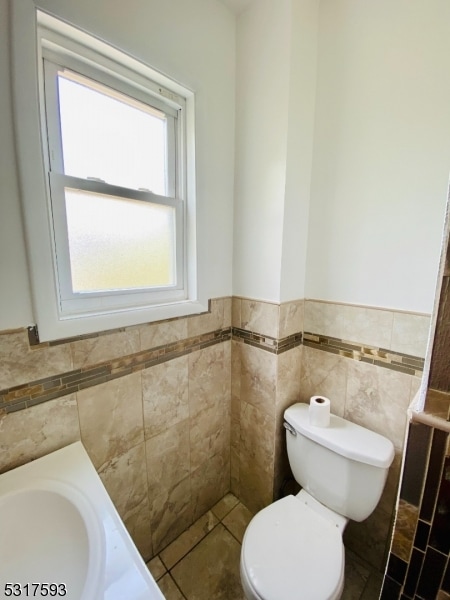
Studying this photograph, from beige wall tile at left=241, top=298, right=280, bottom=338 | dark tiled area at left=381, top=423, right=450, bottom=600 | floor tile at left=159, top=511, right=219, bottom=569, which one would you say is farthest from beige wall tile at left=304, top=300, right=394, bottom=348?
floor tile at left=159, top=511, right=219, bottom=569

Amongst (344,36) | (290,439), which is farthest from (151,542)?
(344,36)

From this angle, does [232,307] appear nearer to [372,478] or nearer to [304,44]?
[372,478]

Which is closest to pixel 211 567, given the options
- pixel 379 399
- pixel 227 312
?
pixel 379 399

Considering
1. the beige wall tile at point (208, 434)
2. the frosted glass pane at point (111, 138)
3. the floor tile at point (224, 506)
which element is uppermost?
the frosted glass pane at point (111, 138)

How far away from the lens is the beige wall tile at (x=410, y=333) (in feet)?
3.29

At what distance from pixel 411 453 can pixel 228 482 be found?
53.7 inches

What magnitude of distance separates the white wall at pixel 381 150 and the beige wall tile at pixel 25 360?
1192 mm

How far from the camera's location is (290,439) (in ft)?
4.12

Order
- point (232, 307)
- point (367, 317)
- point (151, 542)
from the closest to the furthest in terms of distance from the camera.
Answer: point (367, 317)
point (151, 542)
point (232, 307)

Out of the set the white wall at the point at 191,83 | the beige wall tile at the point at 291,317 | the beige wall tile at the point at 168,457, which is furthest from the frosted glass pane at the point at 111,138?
the beige wall tile at the point at 168,457

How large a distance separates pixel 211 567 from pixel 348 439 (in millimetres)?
958

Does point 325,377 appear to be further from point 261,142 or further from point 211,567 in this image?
point 261,142

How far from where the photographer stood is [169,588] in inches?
46.0

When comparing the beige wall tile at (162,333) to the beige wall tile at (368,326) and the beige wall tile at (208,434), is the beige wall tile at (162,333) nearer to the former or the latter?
the beige wall tile at (208,434)
